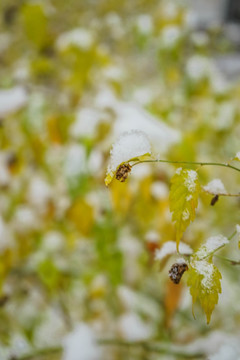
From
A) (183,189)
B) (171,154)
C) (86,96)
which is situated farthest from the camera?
(86,96)

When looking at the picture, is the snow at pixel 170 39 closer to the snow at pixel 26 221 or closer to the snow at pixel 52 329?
the snow at pixel 26 221

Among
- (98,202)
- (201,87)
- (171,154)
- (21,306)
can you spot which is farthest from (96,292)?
(201,87)

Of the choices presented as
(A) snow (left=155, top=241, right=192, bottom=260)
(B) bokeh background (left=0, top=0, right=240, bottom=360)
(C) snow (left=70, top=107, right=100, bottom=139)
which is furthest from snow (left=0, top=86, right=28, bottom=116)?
(A) snow (left=155, top=241, right=192, bottom=260)

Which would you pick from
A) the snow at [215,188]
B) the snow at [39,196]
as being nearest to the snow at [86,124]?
the snow at [39,196]

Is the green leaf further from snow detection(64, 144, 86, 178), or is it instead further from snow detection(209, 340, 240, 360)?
A: snow detection(209, 340, 240, 360)

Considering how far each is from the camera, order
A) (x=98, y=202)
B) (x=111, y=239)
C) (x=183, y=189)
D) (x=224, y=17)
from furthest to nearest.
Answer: (x=224, y=17), (x=98, y=202), (x=111, y=239), (x=183, y=189)

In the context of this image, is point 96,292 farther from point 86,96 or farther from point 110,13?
point 110,13
